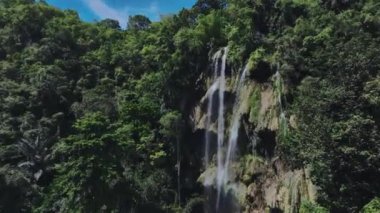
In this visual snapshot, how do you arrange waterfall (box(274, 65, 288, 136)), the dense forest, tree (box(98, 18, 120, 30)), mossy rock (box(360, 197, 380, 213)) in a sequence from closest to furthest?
mossy rock (box(360, 197, 380, 213)) < the dense forest < waterfall (box(274, 65, 288, 136)) < tree (box(98, 18, 120, 30))

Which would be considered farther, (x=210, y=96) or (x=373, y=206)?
(x=210, y=96)

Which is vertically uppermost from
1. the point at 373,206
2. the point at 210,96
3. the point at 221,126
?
the point at 210,96

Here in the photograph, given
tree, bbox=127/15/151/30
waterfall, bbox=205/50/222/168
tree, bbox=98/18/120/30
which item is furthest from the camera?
tree, bbox=98/18/120/30

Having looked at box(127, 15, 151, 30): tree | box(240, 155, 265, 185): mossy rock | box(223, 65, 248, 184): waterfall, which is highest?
box(127, 15, 151, 30): tree

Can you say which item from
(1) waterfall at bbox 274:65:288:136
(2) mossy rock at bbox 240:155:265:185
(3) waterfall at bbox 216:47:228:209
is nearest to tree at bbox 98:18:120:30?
(3) waterfall at bbox 216:47:228:209

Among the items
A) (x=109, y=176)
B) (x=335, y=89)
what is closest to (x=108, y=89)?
(x=109, y=176)

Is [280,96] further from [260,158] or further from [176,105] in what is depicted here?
[176,105]

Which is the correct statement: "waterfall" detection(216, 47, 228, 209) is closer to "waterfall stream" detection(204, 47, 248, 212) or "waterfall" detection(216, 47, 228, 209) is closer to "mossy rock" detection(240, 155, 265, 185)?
"waterfall stream" detection(204, 47, 248, 212)

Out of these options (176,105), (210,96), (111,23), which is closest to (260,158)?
(210,96)

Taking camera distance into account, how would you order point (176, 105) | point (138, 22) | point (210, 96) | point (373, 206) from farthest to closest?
1. point (138, 22)
2. point (176, 105)
3. point (210, 96)
4. point (373, 206)
